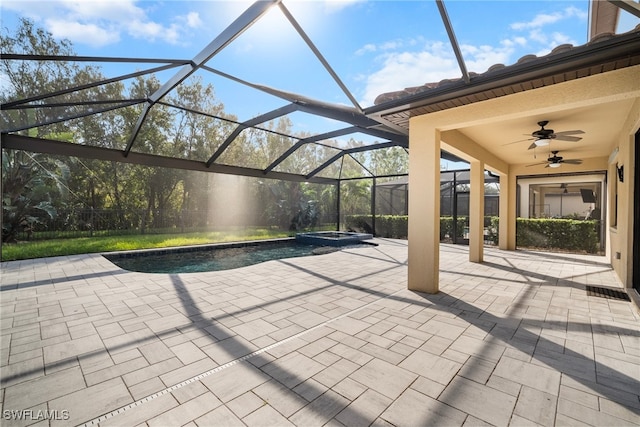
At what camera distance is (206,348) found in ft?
9.73

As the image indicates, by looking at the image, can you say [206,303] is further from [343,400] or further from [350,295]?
[343,400]

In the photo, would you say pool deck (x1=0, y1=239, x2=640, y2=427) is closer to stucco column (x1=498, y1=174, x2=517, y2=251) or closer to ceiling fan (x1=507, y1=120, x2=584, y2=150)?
ceiling fan (x1=507, y1=120, x2=584, y2=150)

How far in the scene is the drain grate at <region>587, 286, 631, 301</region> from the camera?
15.8 ft

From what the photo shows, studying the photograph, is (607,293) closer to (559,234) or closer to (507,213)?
(507,213)

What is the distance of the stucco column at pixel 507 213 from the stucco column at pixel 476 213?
2.82 meters

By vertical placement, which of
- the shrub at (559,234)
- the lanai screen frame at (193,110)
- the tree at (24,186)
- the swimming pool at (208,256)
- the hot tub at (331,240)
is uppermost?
the lanai screen frame at (193,110)

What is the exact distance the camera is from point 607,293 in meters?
5.05

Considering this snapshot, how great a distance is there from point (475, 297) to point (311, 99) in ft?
16.7

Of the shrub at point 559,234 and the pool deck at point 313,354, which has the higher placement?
the shrub at point 559,234

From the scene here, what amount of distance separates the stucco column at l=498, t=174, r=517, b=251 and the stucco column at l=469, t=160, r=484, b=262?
2817 mm

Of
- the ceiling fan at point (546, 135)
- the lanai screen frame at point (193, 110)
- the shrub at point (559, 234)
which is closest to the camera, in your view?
the lanai screen frame at point (193, 110)

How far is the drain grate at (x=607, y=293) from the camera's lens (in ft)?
15.8

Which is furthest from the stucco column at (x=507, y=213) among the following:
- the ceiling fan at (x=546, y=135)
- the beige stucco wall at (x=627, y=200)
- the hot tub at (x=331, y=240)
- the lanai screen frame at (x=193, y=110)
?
the hot tub at (x=331, y=240)

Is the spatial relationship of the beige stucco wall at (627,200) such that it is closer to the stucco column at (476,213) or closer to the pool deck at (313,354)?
the pool deck at (313,354)
